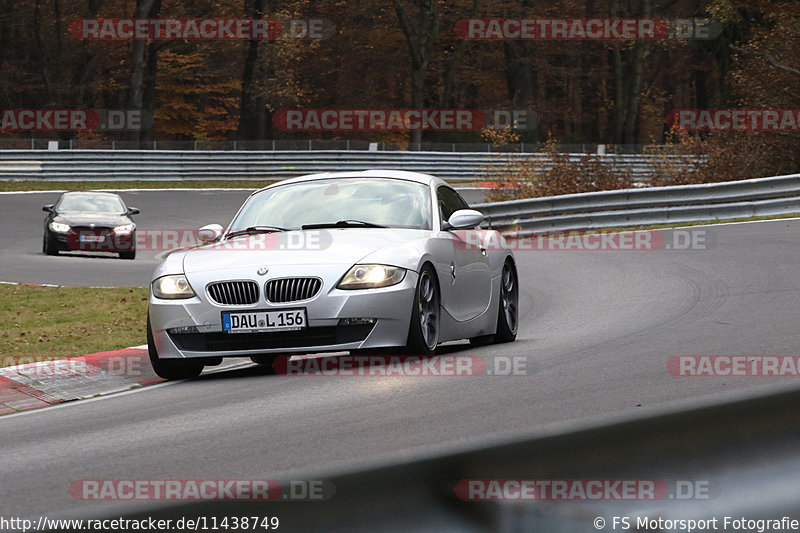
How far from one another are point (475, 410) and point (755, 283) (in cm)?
780

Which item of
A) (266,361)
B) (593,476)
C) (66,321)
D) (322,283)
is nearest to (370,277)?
(322,283)

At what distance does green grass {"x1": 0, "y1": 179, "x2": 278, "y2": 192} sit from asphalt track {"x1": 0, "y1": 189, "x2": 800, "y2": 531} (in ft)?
105

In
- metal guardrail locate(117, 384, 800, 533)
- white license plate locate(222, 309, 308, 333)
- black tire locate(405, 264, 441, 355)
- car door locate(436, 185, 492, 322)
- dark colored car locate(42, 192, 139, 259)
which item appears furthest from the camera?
dark colored car locate(42, 192, 139, 259)

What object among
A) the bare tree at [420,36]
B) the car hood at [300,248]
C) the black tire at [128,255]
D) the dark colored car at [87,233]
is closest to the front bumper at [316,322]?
the car hood at [300,248]

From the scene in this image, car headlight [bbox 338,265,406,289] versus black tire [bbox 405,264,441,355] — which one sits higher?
car headlight [bbox 338,265,406,289]

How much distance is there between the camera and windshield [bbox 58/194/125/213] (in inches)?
1029

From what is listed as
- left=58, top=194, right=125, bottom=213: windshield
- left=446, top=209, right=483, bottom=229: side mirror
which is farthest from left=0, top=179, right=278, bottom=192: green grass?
left=446, top=209, right=483, bottom=229: side mirror

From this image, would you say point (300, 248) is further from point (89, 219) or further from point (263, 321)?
point (89, 219)

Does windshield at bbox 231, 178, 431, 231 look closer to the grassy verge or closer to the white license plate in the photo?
the white license plate

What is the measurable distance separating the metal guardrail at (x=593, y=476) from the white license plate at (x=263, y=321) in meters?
5.90

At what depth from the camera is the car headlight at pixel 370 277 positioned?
8664 mm

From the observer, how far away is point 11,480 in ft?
19.1

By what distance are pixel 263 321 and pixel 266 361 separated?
194 centimetres

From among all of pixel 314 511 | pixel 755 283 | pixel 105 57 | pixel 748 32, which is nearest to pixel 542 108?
pixel 105 57
